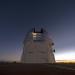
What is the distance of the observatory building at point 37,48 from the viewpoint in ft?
147

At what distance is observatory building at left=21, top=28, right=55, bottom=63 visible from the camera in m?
44.7

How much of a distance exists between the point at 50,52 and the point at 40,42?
3402 mm

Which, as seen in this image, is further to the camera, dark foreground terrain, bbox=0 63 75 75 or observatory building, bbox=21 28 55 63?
observatory building, bbox=21 28 55 63

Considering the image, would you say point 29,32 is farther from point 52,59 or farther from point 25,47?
point 52,59

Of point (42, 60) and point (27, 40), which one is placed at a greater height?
point (27, 40)

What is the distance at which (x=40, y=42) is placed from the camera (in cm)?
4703

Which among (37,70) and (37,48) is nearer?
(37,70)

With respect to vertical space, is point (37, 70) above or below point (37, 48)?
below

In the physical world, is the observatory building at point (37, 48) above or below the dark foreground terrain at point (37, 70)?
above

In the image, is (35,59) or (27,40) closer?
(35,59)

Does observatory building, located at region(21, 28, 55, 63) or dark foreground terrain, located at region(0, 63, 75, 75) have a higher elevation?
observatory building, located at region(21, 28, 55, 63)

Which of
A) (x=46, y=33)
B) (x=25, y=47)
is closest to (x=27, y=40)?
(x=25, y=47)

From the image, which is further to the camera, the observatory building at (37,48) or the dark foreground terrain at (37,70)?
the observatory building at (37,48)

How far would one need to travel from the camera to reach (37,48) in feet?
152
